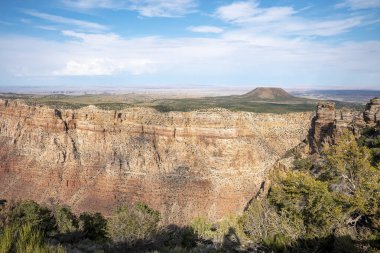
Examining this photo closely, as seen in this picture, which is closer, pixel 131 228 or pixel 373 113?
A: pixel 131 228

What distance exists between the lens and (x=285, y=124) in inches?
2072

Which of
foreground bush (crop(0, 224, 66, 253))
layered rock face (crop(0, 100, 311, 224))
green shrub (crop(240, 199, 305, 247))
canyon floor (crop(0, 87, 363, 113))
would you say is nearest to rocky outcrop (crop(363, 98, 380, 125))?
layered rock face (crop(0, 100, 311, 224))

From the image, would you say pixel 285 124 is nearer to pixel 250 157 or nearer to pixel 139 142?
pixel 250 157

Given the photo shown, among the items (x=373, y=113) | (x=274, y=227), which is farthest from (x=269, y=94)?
(x=274, y=227)

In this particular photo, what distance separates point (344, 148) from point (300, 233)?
529 centimetres

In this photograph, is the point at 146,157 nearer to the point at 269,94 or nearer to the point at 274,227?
the point at 274,227

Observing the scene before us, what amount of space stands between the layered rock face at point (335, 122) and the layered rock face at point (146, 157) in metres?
9.25

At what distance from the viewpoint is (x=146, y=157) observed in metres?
50.2

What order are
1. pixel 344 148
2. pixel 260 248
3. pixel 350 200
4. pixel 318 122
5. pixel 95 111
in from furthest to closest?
pixel 95 111 < pixel 318 122 < pixel 344 148 < pixel 260 248 < pixel 350 200

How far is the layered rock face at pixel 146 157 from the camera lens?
149 ft

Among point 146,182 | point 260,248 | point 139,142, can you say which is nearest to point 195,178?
point 146,182

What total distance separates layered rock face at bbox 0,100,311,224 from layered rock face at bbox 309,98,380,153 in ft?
30.4

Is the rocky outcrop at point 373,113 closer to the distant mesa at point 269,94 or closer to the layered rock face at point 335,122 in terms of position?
the layered rock face at point 335,122

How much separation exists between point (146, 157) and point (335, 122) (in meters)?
27.0
